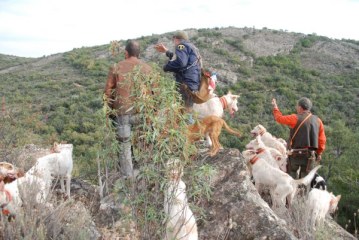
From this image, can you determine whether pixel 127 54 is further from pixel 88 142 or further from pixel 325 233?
pixel 88 142

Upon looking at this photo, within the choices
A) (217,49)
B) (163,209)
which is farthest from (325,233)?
(217,49)

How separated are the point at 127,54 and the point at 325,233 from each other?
3.29 meters

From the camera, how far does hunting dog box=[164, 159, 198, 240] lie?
401 cm

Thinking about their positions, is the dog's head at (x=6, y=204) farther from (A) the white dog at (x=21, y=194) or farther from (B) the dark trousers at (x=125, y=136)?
(B) the dark trousers at (x=125, y=136)

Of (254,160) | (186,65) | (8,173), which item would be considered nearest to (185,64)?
(186,65)

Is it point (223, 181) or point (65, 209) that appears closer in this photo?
point (65, 209)

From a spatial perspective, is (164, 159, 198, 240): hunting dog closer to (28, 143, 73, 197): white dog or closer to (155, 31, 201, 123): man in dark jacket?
(155, 31, 201, 123): man in dark jacket

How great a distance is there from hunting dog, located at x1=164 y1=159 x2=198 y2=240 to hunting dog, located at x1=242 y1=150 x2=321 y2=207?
8.16 ft

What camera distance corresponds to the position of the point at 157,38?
4128 cm

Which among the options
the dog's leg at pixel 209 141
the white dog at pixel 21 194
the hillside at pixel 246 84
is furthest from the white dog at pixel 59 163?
the hillside at pixel 246 84

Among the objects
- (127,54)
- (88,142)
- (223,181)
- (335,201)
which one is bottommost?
(88,142)

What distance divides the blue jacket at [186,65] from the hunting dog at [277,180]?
157cm

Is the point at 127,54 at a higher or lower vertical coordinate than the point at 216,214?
higher

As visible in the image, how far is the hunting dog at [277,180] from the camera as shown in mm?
6305
